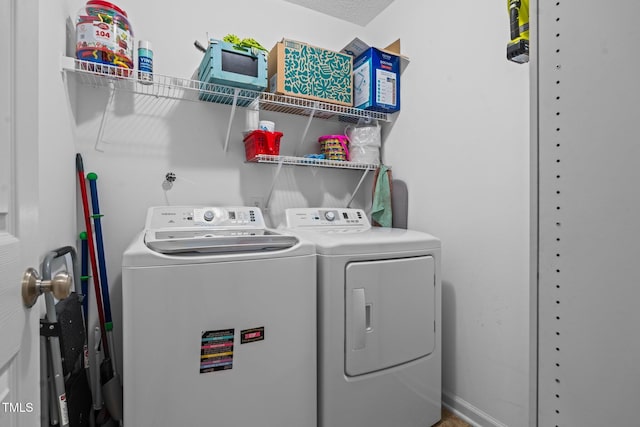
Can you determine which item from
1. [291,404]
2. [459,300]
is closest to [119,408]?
[291,404]

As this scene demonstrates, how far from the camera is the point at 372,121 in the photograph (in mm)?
2418

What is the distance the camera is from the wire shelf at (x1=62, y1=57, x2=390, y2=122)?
1.57 m

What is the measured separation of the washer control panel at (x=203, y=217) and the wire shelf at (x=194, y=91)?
0.64 m

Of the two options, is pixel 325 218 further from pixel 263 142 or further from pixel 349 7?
pixel 349 7

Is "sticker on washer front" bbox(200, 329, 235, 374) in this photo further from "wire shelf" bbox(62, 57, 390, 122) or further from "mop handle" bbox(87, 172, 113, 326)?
"wire shelf" bbox(62, 57, 390, 122)

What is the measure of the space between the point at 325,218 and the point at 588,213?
1.62 metres

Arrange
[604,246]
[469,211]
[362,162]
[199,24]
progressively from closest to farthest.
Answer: [604,246] → [469,211] → [199,24] → [362,162]

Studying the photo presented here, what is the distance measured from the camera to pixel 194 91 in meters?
2.01

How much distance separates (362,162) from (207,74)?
114 centimetres

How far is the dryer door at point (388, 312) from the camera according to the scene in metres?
1.49

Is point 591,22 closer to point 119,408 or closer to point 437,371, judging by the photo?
point 437,371

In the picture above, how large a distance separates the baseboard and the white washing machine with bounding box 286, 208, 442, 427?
0.61ft

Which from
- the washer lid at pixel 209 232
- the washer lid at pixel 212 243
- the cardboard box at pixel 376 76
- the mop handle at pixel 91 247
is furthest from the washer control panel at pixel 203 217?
the cardboard box at pixel 376 76
